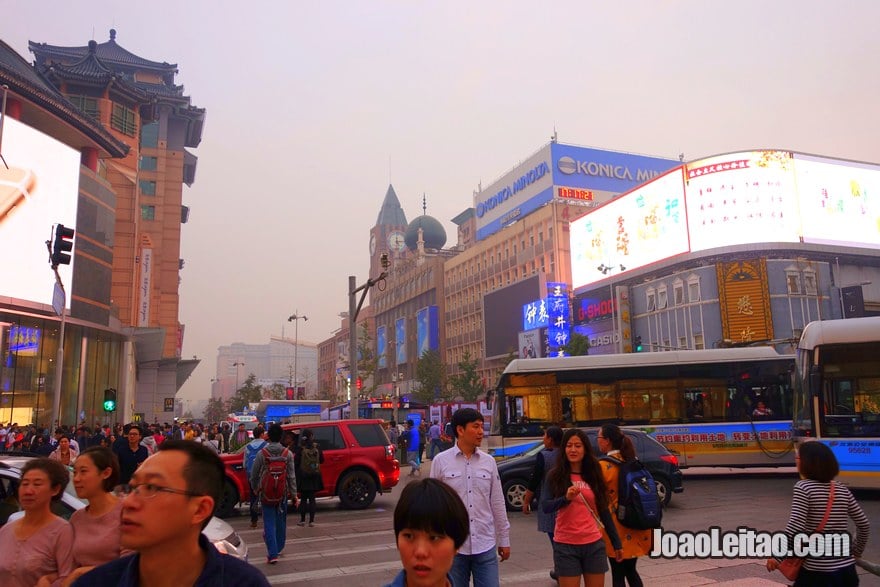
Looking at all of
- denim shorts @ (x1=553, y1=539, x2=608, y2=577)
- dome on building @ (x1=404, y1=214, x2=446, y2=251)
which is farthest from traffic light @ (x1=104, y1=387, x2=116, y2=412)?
dome on building @ (x1=404, y1=214, x2=446, y2=251)

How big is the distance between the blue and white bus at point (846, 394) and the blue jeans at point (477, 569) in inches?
448

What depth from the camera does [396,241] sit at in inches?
5197

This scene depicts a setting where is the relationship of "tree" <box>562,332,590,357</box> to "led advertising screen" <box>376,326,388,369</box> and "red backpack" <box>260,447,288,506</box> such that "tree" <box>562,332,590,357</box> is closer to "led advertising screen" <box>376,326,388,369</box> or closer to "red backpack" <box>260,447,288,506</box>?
"red backpack" <box>260,447,288,506</box>

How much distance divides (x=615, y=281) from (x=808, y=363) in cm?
4311

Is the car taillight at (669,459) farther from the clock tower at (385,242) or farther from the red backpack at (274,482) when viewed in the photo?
the clock tower at (385,242)

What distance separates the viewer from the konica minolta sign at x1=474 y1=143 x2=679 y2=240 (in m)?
Answer: 72.5

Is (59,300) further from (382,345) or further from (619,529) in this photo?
(382,345)

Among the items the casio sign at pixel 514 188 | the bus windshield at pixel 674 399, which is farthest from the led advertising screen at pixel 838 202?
the bus windshield at pixel 674 399

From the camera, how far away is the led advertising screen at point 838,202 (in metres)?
48.3

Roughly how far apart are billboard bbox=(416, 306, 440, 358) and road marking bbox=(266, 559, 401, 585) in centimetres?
7833

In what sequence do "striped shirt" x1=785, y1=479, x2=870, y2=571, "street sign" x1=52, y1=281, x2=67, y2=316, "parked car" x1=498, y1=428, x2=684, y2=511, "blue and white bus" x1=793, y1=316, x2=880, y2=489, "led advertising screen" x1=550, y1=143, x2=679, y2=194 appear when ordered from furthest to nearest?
"led advertising screen" x1=550, y1=143, x2=679, y2=194 < "street sign" x1=52, y1=281, x2=67, y2=316 < "blue and white bus" x1=793, y1=316, x2=880, y2=489 < "parked car" x1=498, y1=428, x2=684, y2=511 < "striped shirt" x1=785, y1=479, x2=870, y2=571

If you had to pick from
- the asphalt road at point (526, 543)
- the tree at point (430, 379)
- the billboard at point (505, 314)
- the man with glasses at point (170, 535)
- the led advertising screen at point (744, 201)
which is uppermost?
Result: the led advertising screen at point (744, 201)

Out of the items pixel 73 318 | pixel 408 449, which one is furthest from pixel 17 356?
pixel 408 449

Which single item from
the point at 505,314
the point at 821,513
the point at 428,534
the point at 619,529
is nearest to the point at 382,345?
the point at 505,314
